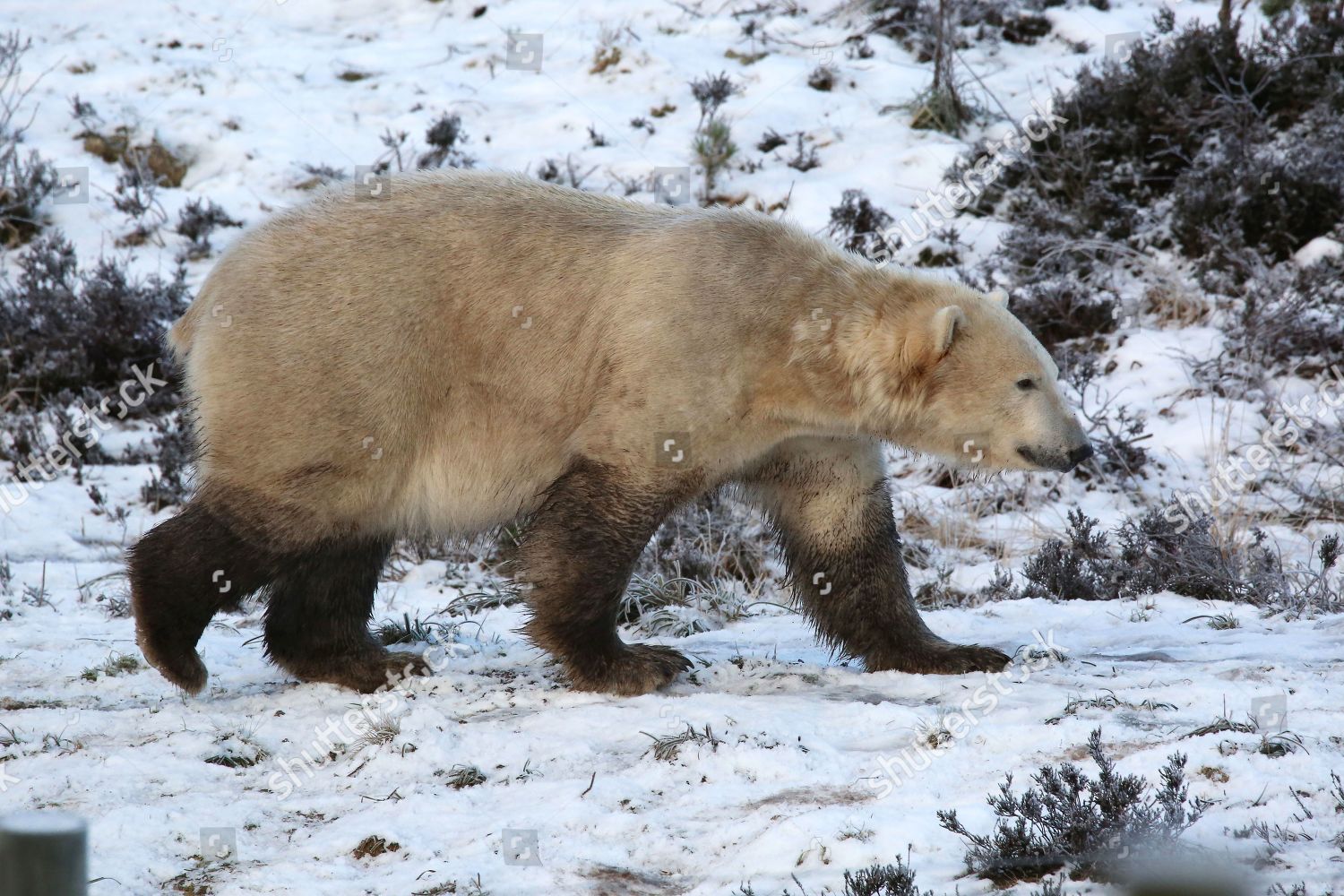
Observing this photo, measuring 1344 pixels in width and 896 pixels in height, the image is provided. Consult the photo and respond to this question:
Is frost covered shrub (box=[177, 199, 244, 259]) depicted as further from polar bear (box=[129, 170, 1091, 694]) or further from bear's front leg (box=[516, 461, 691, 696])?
bear's front leg (box=[516, 461, 691, 696])

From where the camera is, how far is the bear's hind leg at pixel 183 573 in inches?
189

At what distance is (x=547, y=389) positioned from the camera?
493cm

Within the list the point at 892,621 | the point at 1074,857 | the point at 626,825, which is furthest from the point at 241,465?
the point at 1074,857

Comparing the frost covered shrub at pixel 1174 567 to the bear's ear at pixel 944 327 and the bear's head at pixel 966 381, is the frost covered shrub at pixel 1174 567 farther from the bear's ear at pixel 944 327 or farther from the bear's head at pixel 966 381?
the bear's ear at pixel 944 327

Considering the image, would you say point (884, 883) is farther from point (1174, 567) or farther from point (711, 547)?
point (711, 547)

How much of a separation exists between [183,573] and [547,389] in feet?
4.95

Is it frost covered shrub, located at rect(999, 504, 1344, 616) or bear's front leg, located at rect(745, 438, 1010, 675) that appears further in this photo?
frost covered shrub, located at rect(999, 504, 1344, 616)

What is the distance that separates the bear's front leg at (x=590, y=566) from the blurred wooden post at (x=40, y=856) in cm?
326

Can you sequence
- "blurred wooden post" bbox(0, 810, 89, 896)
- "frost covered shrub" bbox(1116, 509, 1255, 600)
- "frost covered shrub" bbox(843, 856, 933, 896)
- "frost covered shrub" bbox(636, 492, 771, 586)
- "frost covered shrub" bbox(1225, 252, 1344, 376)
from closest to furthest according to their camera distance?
"blurred wooden post" bbox(0, 810, 89, 896) < "frost covered shrub" bbox(843, 856, 933, 896) < "frost covered shrub" bbox(1116, 509, 1255, 600) < "frost covered shrub" bbox(636, 492, 771, 586) < "frost covered shrub" bbox(1225, 252, 1344, 376)

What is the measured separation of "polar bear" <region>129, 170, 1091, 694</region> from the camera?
15.5 feet

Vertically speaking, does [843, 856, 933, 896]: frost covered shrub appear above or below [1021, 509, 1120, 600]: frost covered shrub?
above

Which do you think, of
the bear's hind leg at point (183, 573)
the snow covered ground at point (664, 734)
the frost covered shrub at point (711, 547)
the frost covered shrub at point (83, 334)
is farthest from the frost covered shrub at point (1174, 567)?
the frost covered shrub at point (83, 334)

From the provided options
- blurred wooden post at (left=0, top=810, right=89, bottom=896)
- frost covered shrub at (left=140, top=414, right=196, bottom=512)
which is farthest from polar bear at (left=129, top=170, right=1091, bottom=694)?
frost covered shrub at (left=140, top=414, right=196, bottom=512)

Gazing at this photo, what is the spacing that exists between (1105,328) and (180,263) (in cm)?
730
